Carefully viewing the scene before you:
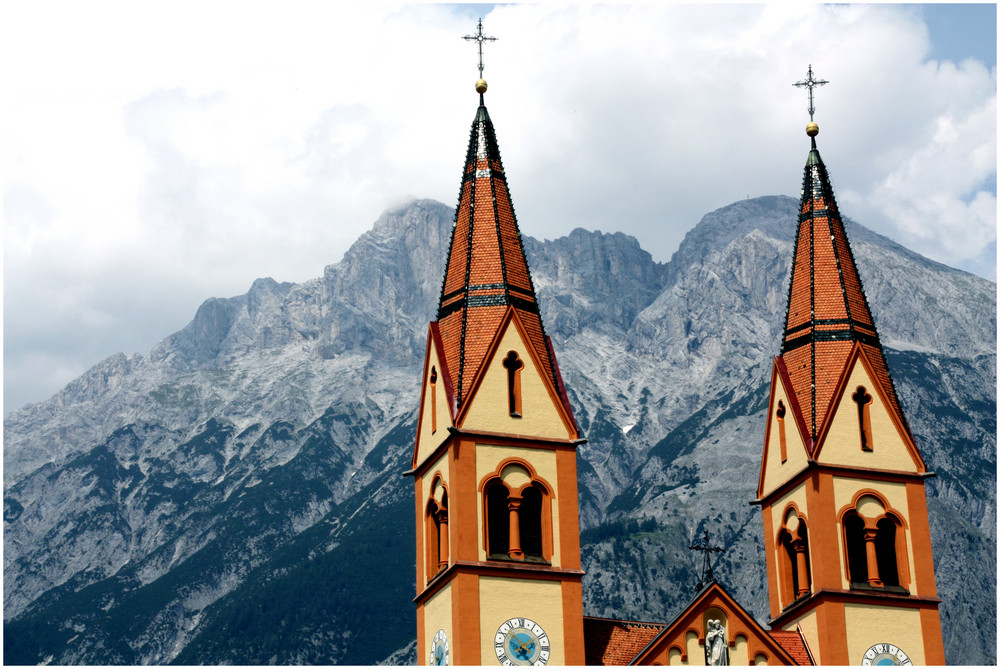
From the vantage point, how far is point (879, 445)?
52875 mm

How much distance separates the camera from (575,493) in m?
49.3

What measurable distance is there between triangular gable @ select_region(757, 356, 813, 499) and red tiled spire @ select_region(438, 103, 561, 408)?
8.39m

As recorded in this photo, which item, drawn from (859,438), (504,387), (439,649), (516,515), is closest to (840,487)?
(859,438)

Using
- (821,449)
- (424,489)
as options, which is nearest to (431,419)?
(424,489)

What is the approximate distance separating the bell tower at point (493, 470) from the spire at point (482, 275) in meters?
0.05

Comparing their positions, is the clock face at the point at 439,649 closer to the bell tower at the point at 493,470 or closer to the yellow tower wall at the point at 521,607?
the bell tower at the point at 493,470

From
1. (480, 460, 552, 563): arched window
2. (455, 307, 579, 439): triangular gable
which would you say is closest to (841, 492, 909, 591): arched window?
(455, 307, 579, 439): triangular gable

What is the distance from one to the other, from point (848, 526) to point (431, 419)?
1396 cm

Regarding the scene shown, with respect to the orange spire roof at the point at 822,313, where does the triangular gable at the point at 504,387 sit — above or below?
below

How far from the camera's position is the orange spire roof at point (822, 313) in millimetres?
53750

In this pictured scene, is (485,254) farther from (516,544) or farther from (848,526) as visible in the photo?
(848,526)

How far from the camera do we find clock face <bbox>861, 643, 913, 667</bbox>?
4997cm

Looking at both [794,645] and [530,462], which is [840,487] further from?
[530,462]

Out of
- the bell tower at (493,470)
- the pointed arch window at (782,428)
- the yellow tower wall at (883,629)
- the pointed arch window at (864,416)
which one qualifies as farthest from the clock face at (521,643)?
the pointed arch window at (864,416)
